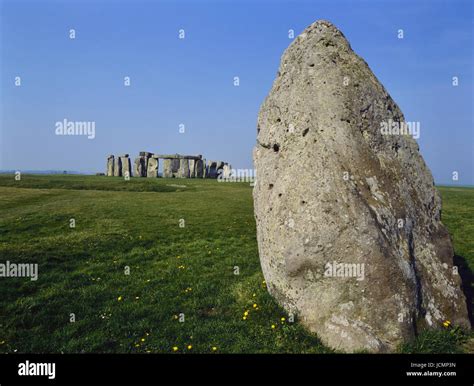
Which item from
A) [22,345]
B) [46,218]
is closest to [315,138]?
[22,345]

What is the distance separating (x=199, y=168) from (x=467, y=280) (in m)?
57.4

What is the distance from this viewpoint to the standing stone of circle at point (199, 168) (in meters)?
64.9

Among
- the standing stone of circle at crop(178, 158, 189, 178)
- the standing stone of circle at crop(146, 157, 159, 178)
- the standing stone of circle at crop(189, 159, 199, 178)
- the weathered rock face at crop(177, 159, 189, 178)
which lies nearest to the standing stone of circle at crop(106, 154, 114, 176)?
the standing stone of circle at crop(146, 157, 159, 178)

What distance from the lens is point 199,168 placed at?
65.6m

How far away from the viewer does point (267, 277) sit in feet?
28.3

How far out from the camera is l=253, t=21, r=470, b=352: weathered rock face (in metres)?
6.90

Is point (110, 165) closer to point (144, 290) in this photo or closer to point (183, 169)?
point (183, 169)

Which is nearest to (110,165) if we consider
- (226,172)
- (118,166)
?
(118,166)

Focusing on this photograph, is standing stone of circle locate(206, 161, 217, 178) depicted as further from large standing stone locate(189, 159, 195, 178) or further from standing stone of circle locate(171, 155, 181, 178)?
standing stone of circle locate(171, 155, 181, 178)

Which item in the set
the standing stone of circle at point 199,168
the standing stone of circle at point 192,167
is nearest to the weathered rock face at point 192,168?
the standing stone of circle at point 192,167

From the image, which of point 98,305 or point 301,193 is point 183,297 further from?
point 301,193

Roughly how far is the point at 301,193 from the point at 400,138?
11.2 feet

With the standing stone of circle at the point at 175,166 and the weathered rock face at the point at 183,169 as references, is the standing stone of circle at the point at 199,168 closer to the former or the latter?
the weathered rock face at the point at 183,169

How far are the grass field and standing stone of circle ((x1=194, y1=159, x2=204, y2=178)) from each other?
45.8 meters
